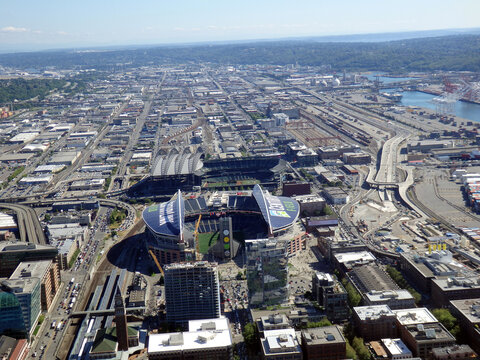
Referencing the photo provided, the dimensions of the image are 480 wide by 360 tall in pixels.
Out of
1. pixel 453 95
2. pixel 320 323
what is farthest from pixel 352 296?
pixel 453 95

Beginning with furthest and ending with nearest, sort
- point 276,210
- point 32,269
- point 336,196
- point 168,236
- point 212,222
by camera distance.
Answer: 1. point 336,196
2. point 212,222
3. point 276,210
4. point 168,236
5. point 32,269

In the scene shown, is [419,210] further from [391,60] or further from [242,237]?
[391,60]

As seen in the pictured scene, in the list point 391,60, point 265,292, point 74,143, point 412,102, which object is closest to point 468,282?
point 265,292

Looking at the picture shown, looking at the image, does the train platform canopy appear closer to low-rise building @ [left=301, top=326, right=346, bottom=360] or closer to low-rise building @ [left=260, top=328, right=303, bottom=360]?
low-rise building @ [left=260, top=328, right=303, bottom=360]

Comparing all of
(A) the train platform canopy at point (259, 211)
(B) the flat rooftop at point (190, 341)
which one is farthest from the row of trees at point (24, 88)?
(B) the flat rooftop at point (190, 341)

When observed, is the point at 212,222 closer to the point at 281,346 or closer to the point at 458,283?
the point at 281,346

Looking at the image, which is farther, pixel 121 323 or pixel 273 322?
pixel 273 322

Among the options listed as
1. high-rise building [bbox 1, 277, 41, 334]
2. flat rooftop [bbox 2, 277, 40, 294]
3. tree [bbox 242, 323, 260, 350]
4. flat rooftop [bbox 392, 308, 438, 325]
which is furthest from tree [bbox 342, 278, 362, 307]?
A: flat rooftop [bbox 2, 277, 40, 294]
